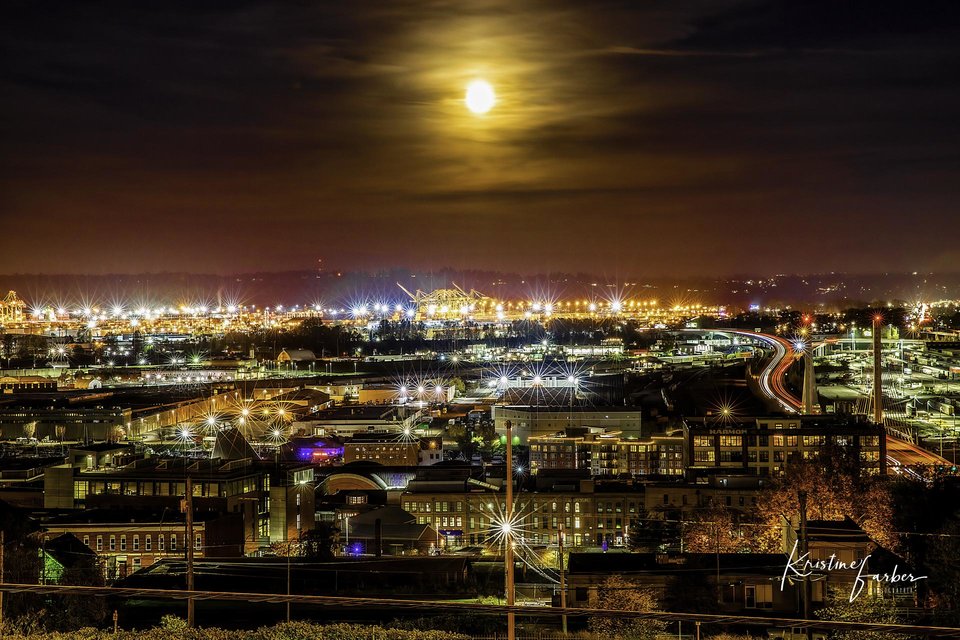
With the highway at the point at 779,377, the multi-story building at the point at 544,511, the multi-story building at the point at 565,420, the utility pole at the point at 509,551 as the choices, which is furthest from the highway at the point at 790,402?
the utility pole at the point at 509,551

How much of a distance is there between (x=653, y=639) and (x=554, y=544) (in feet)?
15.2

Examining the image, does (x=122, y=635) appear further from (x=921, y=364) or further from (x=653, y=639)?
(x=921, y=364)

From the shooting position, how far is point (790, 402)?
1847 centimetres

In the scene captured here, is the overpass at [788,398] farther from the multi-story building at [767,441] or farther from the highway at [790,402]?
the multi-story building at [767,441]

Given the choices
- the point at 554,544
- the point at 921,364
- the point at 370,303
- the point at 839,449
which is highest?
the point at 370,303

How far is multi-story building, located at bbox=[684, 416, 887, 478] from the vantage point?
11906 mm

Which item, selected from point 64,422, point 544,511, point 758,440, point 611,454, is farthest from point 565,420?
point 64,422

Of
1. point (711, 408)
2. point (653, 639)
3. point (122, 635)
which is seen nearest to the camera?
point (122, 635)

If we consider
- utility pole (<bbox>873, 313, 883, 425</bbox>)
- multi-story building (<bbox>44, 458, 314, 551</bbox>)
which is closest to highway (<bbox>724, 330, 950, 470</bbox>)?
utility pole (<bbox>873, 313, 883, 425</bbox>)

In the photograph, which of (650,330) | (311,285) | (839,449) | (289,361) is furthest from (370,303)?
(839,449)

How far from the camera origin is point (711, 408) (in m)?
18.4

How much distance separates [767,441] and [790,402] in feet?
21.5

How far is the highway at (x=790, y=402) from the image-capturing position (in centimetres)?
1246

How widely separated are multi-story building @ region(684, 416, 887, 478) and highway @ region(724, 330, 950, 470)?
0.48m
